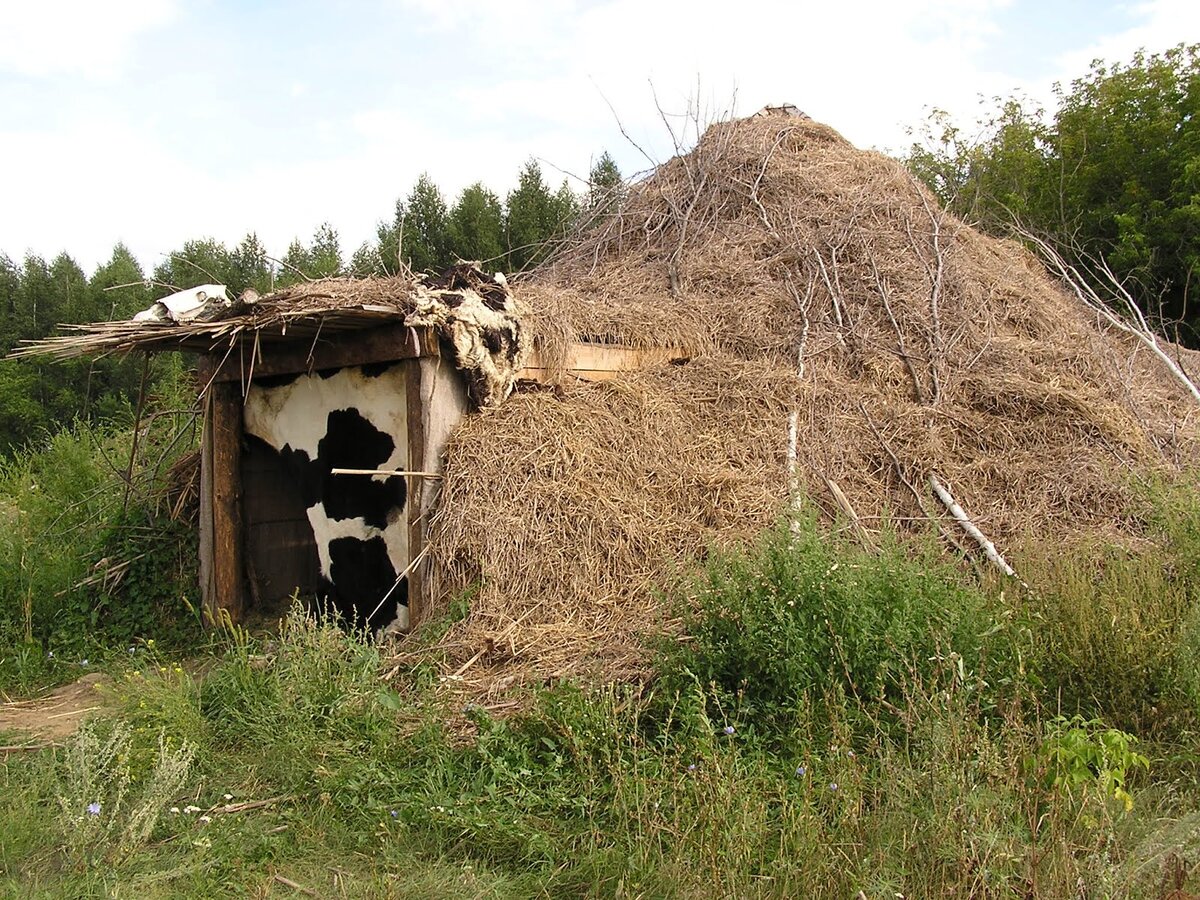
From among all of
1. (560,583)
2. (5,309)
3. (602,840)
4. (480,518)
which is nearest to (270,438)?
(480,518)

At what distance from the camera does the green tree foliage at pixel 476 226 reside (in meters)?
17.7

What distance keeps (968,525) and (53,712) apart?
18.7 ft

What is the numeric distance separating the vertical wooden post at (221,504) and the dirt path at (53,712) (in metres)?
0.89

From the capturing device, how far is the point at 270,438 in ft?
21.9

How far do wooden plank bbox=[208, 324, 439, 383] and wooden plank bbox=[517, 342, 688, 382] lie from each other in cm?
79

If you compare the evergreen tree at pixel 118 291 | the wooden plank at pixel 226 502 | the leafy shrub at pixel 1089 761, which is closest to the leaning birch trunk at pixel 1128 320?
the leafy shrub at pixel 1089 761

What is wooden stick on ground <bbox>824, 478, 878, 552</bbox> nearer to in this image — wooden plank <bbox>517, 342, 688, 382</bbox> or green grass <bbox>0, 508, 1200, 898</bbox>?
green grass <bbox>0, 508, 1200, 898</bbox>

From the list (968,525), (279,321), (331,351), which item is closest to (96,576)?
(331,351)

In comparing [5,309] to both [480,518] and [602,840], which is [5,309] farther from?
[602,840]

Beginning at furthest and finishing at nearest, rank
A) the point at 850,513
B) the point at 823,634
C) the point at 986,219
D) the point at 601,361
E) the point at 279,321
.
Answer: the point at 986,219 → the point at 601,361 → the point at 850,513 → the point at 279,321 → the point at 823,634

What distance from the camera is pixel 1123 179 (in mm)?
16312

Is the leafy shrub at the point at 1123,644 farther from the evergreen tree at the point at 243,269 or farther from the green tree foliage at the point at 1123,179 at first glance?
the evergreen tree at the point at 243,269

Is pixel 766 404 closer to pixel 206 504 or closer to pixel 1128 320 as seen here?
pixel 206 504

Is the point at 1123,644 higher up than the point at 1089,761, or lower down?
higher up
